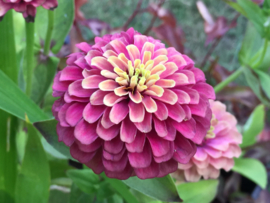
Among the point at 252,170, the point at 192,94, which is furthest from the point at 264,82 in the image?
the point at 192,94

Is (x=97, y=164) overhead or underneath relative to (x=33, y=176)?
overhead

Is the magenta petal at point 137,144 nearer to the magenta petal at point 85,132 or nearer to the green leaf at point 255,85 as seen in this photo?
the magenta petal at point 85,132

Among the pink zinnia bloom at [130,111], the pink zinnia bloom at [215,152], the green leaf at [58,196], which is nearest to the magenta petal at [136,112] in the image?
the pink zinnia bloom at [130,111]

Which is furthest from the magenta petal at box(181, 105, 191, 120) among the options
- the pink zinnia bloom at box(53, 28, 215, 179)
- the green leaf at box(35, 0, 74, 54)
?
the green leaf at box(35, 0, 74, 54)

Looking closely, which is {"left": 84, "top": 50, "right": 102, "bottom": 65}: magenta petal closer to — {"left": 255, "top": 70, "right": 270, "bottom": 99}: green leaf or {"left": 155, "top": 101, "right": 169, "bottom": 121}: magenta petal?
{"left": 155, "top": 101, "right": 169, "bottom": 121}: magenta petal

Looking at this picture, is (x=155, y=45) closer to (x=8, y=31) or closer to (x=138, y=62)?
(x=138, y=62)

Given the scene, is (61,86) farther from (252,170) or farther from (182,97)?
(252,170)
